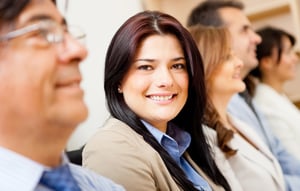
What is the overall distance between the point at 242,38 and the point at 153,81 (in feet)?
3.65

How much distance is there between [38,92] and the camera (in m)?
0.67

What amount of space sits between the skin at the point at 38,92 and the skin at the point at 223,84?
1074mm

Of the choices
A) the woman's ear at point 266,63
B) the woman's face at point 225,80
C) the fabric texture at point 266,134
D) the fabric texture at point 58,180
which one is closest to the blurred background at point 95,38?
the woman's face at point 225,80

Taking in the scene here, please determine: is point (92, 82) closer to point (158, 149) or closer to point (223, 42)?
point (223, 42)

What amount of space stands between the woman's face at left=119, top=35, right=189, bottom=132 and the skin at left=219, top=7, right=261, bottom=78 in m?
0.99

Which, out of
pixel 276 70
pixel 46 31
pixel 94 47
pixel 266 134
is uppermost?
pixel 46 31

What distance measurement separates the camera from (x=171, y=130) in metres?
1.36

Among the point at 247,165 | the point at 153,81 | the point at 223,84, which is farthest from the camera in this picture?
the point at 223,84

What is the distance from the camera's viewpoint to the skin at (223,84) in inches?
A: 68.1

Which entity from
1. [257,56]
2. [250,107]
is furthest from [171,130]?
[257,56]

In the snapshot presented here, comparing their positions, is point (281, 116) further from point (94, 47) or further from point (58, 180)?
point (58, 180)

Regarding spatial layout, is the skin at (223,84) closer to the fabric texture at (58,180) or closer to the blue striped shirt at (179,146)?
the blue striped shirt at (179,146)

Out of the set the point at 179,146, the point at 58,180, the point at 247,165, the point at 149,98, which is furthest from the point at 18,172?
the point at 247,165

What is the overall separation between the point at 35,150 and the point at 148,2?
1.66 metres
